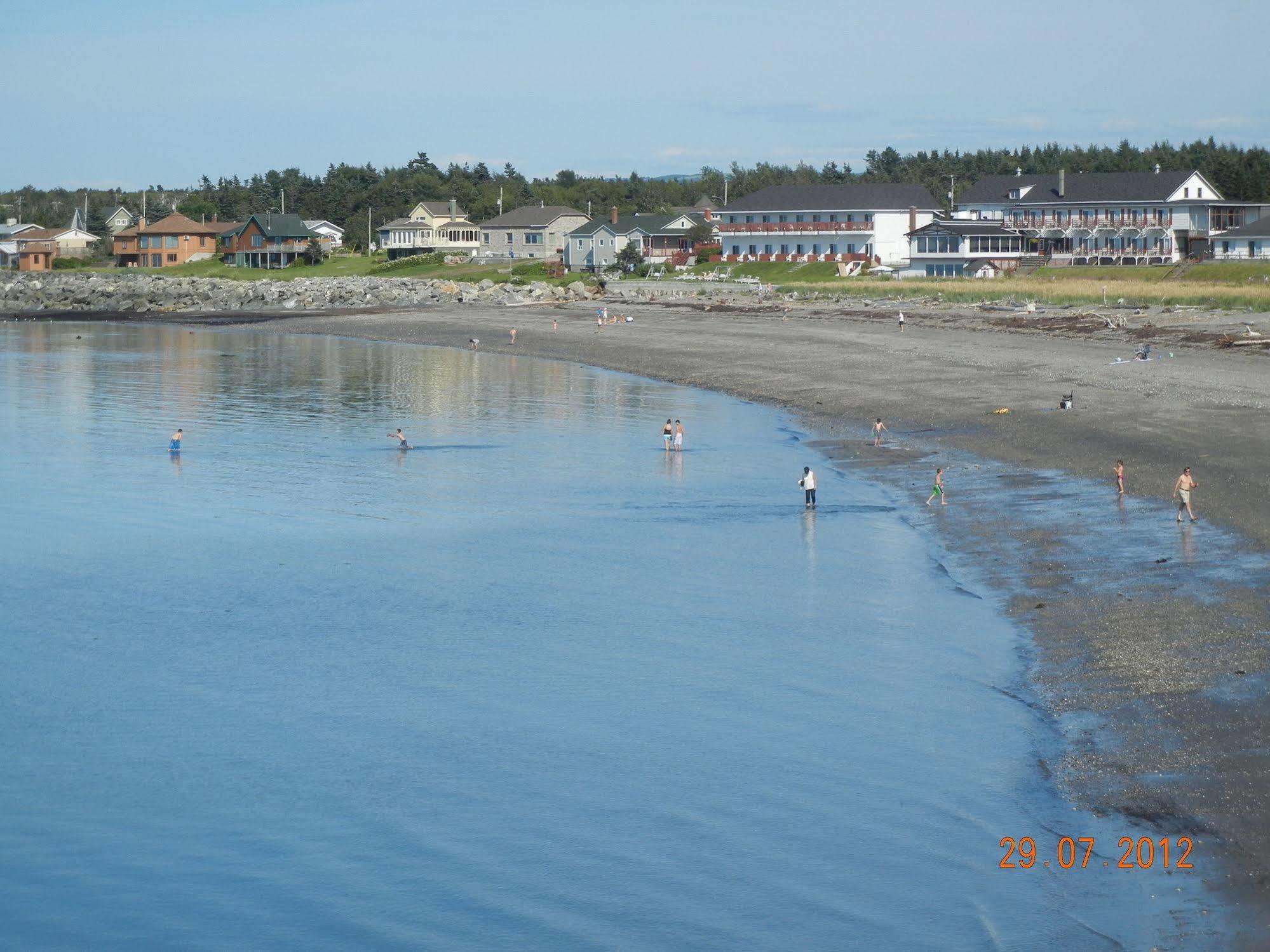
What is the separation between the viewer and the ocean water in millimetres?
14070

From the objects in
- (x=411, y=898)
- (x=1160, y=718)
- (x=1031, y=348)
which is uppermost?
(x=1031, y=348)

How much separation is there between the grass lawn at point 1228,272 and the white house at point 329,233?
95.8 meters

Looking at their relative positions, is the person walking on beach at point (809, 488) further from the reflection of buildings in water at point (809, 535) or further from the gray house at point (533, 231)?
the gray house at point (533, 231)

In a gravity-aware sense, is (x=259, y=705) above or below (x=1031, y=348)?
below

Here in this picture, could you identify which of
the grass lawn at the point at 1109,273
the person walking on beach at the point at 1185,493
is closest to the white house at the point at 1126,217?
the grass lawn at the point at 1109,273

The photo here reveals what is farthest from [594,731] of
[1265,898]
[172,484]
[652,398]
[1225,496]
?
[652,398]

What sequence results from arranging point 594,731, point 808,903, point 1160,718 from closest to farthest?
1. point 808,903
2. point 1160,718
3. point 594,731

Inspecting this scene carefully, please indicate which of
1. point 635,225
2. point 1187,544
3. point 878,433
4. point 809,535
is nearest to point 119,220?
point 635,225

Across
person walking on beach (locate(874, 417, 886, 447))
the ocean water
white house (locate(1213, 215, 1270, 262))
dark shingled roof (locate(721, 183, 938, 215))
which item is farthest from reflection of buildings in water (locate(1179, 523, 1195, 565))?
dark shingled roof (locate(721, 183, 938, 215))

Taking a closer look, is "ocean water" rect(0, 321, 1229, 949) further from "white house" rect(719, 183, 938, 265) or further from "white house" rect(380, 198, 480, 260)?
"white house" rect(380, 198, 480, 260)

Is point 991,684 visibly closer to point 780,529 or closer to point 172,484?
point 780,529

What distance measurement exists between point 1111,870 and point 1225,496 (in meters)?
17.0

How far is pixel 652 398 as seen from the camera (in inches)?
2195

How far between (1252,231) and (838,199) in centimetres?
3423
